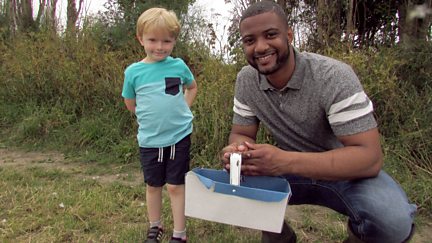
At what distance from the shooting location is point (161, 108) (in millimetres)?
2463

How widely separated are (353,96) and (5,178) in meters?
2.92

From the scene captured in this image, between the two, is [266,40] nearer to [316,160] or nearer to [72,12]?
[316,160]

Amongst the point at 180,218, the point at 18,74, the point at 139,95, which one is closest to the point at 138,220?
the point at 180,218

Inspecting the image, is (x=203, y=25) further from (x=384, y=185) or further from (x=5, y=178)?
(x=384, y=185)

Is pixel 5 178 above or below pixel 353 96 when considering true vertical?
below

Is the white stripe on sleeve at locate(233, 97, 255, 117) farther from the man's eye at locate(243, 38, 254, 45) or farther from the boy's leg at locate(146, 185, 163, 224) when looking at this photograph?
the boy's leg at locate(146, 185, 163, 224)

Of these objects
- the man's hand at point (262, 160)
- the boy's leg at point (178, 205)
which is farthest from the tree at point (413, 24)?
the man's hand at point (262, 160)

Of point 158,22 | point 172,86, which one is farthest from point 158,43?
point 172,86

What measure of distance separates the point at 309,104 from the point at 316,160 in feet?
0.93

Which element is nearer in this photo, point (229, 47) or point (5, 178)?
point (5, 178)

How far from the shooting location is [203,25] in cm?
519

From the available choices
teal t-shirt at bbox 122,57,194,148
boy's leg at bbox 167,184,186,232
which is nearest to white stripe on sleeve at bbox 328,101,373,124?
teal t-shirt at bbox 122,57,194,148

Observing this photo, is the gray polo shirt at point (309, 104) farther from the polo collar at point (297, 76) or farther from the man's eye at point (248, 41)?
the man's eye at point (248, 41)

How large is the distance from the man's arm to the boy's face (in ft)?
2.96
